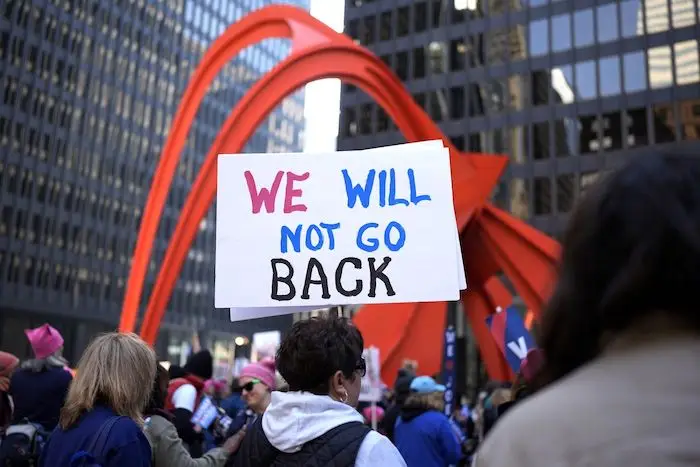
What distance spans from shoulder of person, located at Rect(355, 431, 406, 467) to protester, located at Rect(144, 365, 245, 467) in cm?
139

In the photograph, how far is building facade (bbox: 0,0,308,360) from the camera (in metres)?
52.4

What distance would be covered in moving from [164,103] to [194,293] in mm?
18643

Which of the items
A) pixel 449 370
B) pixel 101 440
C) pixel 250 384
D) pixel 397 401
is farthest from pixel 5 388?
pixel 449 370

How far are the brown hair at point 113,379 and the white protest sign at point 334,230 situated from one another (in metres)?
1.28

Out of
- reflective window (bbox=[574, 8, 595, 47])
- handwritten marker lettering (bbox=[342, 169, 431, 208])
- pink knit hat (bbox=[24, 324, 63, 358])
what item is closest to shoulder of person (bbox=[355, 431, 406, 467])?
handwritten marker lettering (bbox=[342, 169, 431, 208])

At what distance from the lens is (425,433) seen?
18.8 ft

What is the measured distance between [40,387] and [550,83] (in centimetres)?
3793

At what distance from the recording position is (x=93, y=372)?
3.17m

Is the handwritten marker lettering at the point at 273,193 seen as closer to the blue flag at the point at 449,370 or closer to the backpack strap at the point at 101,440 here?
the backpack strap at the point at 101,440

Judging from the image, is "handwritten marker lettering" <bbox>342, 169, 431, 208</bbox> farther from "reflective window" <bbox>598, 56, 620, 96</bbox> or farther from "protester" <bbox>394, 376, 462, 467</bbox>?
"reflective window" <bbox>598, 56, 620, 96</bbox>

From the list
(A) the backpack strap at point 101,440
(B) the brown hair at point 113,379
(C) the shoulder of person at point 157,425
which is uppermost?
(B) the brown hair at point 113,379

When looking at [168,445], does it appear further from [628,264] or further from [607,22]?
[607,22]

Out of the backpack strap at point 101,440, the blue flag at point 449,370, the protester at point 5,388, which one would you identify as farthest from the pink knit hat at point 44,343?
the blue flag at point 449,370

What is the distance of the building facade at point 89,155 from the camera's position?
2062 inches
